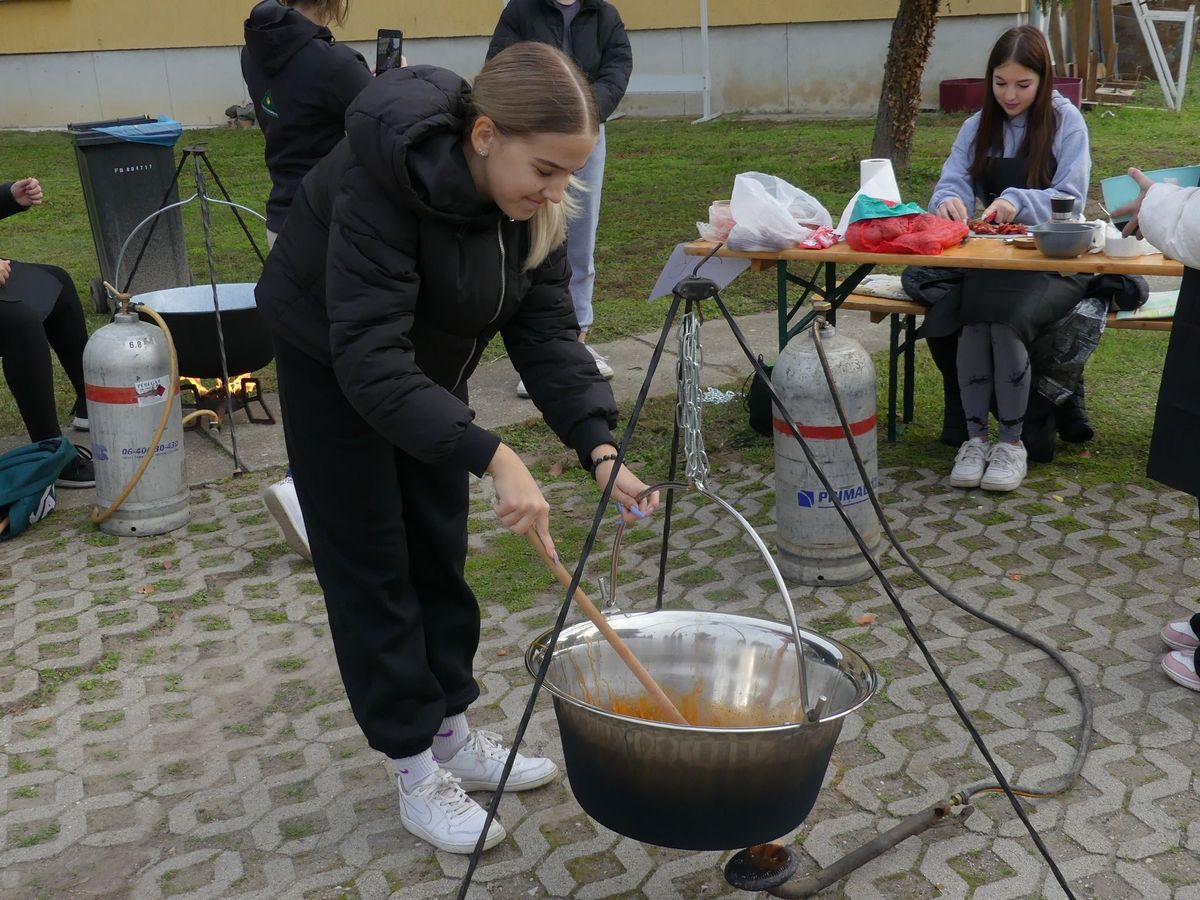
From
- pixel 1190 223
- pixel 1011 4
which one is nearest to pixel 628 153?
pixel 1011 4

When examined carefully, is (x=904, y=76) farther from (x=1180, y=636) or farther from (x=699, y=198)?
(x=1180, y=636)

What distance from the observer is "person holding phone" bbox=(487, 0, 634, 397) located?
5.73 m

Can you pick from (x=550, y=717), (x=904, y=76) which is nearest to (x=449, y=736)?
(x=550, y=717)

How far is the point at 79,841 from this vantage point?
3074mm

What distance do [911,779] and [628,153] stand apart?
10.6m

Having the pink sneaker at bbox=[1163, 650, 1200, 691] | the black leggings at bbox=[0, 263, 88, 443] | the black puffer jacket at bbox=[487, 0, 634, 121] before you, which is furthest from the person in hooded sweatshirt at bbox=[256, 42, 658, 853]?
the black puffer jacket at bbox=[487, 0, 634, 121]

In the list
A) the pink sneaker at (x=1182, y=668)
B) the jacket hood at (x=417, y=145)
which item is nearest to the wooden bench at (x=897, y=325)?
the pink sneaker at (x=1182, y=668)

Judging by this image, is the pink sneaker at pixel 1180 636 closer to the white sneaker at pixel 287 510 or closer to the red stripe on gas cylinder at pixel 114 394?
the white sneaker at pixel 287 510

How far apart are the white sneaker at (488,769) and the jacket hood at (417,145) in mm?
1454

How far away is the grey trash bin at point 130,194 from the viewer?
7.78 metres

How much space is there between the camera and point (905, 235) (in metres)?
4.50

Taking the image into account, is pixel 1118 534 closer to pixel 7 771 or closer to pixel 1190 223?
pixel 1190 223

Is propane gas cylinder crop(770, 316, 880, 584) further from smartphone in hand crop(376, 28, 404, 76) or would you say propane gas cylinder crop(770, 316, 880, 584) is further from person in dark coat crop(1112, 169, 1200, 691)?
smartphone in hand crop(376, 28, 404, 76)

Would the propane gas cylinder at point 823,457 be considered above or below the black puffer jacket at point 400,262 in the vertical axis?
below
